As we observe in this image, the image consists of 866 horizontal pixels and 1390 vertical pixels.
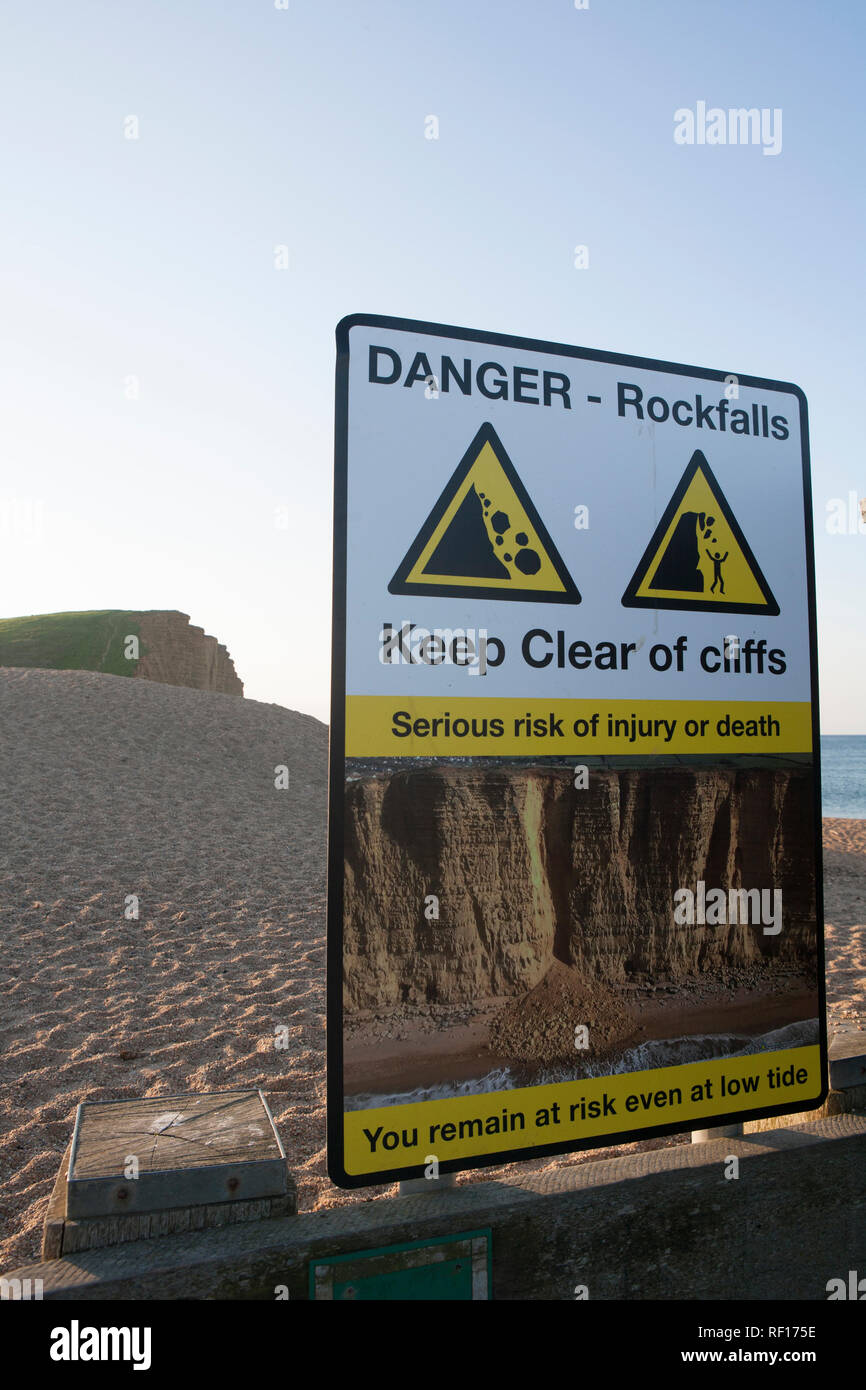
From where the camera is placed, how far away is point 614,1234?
1.83 metres

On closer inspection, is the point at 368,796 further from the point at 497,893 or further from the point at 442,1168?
the point at 442,1168

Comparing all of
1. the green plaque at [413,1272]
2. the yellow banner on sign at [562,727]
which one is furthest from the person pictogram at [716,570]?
the green plaque at [413,1272]

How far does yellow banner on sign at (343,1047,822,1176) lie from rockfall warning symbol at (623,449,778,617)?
3.74 feet

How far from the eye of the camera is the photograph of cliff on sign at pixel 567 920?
177 cm

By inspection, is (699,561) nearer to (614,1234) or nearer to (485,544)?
(485,544)

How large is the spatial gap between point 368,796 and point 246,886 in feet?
24.3

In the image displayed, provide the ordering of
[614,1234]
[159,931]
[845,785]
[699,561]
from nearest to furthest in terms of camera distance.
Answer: [614,1234]
[699,561]
[159,931]
[845,785]

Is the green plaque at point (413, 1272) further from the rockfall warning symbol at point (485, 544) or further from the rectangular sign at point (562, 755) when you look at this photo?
the rockfall warning symbol at point (485, 544)

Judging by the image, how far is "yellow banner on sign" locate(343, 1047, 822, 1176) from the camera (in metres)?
1.73

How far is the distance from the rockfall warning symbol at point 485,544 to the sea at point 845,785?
28.3 metres

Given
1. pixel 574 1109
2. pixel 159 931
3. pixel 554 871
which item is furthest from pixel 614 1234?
pixel 159 931

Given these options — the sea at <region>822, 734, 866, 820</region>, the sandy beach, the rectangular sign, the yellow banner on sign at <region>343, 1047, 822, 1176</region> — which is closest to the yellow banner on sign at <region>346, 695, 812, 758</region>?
the rectangular sign

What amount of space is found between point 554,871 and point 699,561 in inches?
34.9

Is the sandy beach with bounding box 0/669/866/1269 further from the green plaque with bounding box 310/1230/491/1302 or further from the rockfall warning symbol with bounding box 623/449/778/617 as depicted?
the rockfall warning symbol with bounding box 623/449/778/617
